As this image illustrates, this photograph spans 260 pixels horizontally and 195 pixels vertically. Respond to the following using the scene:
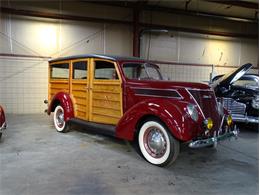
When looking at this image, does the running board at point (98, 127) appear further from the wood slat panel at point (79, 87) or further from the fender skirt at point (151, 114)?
the wood slat panel at point (79, 87)

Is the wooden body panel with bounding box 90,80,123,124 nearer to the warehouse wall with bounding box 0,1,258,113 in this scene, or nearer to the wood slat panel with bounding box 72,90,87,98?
the wood slat panel with bounding box 72,90,87,98

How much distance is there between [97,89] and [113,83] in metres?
0.44

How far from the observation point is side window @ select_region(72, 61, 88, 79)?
508cm

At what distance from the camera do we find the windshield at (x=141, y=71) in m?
4.54

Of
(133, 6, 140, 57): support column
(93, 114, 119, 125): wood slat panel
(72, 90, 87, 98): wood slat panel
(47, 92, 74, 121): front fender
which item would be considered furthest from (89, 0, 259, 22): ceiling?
(93, 114, 119, 125): wood slat panel

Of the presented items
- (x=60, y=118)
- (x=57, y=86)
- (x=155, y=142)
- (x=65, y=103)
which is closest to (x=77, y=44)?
(x=57, y=86)

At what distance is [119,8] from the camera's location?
9359 mm

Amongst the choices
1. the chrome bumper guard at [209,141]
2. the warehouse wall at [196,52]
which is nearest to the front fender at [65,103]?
the chrome bumper guard at [209,141]

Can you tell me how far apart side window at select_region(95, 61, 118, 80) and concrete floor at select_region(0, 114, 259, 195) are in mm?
1152

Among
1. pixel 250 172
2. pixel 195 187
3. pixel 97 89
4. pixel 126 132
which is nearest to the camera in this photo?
pixel 195 187

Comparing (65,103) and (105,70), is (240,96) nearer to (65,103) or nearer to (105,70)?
(105,70)

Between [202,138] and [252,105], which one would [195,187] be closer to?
[202,138]

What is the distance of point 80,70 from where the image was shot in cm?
526

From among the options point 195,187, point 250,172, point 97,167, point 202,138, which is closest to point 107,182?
point 97,167
